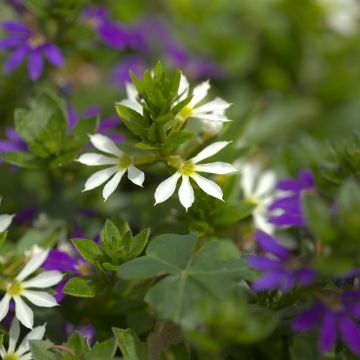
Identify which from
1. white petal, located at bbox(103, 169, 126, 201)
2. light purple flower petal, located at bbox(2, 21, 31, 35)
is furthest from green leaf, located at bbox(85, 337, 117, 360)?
light purple flower petal, located at bbox(2, 21, 31, 35)

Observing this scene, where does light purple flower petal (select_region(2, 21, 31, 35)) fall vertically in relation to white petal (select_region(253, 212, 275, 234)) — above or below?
above

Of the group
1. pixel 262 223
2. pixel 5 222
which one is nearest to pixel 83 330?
pixel 5 222

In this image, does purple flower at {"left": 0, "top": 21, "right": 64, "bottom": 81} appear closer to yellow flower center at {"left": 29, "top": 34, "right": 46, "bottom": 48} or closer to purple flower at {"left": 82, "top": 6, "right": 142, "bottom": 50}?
yellow flower center at {"left": 29, "top": 34, "right": 46, "bottom": 48}

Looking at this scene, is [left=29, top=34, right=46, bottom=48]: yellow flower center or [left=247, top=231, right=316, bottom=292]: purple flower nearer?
[left=247, top=231, right=316, bottom=292]: purple flower

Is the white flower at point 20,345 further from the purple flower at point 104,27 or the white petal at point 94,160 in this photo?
the purple flower at point 104,27

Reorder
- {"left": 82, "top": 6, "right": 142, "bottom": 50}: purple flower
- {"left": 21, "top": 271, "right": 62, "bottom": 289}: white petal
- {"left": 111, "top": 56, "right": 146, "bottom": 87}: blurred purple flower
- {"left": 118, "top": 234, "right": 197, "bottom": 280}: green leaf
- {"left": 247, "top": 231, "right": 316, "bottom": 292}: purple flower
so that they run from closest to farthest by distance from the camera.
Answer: {"left": 247, "top": 231, "right": 316, "bottom": 292}: purple flower
{"left": 118, "top": 234, "right": 197, "bottom": 280}: green leaf
{"left": 21, "top": 271, "right": 62, "bottom": 289}: white petal
{"left": 82, "top": 6, "right": 142, "bottom": 50}: purple flower
{"left": 111, "top": 56, "right": 146, "bottom": 87}: blurred purple flower

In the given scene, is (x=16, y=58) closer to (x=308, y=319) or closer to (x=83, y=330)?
(x=83, y=330)
